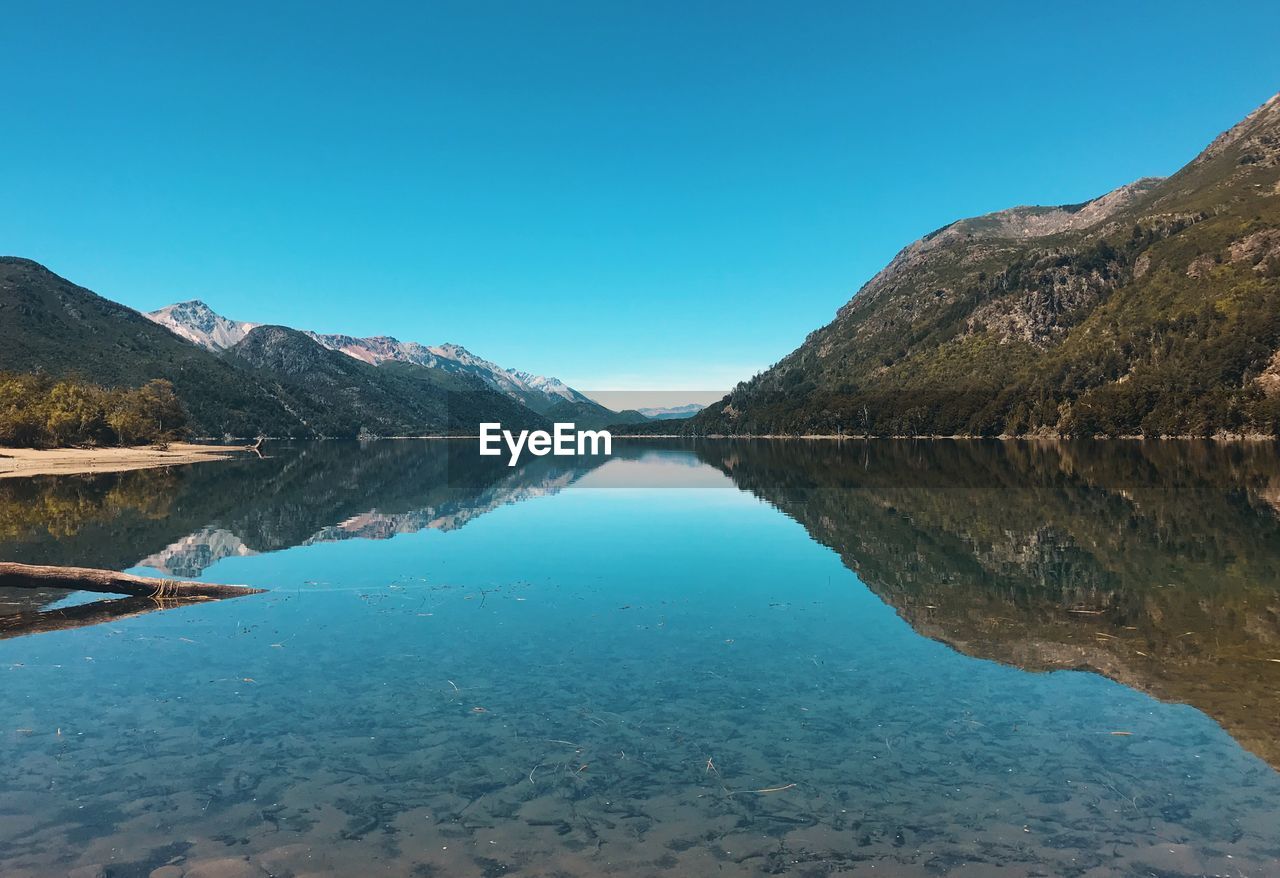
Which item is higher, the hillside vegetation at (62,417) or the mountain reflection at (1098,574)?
the hillside vegetation at (62,417)

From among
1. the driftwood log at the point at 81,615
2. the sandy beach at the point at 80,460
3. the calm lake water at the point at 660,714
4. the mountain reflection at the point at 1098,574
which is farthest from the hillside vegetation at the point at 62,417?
the mountain reflection at the point at 1098,574

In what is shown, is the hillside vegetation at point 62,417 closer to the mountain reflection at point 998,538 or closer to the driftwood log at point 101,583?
the mountain reflection at point 998,538

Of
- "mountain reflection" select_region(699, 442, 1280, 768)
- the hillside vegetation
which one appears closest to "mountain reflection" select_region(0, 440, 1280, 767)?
"mountain reflection" select_region(699, 442, 1280, 768)

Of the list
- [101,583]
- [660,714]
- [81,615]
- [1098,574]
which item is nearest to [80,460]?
[101,583]

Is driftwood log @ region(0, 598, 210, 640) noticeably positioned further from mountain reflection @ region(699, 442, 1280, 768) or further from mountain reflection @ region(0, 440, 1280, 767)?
mountain reflection @ region(699, 442, 1280, 768)

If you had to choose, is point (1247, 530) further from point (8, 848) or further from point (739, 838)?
point (8, 848)

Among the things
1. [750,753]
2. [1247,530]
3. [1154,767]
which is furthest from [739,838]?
[1247,530]
